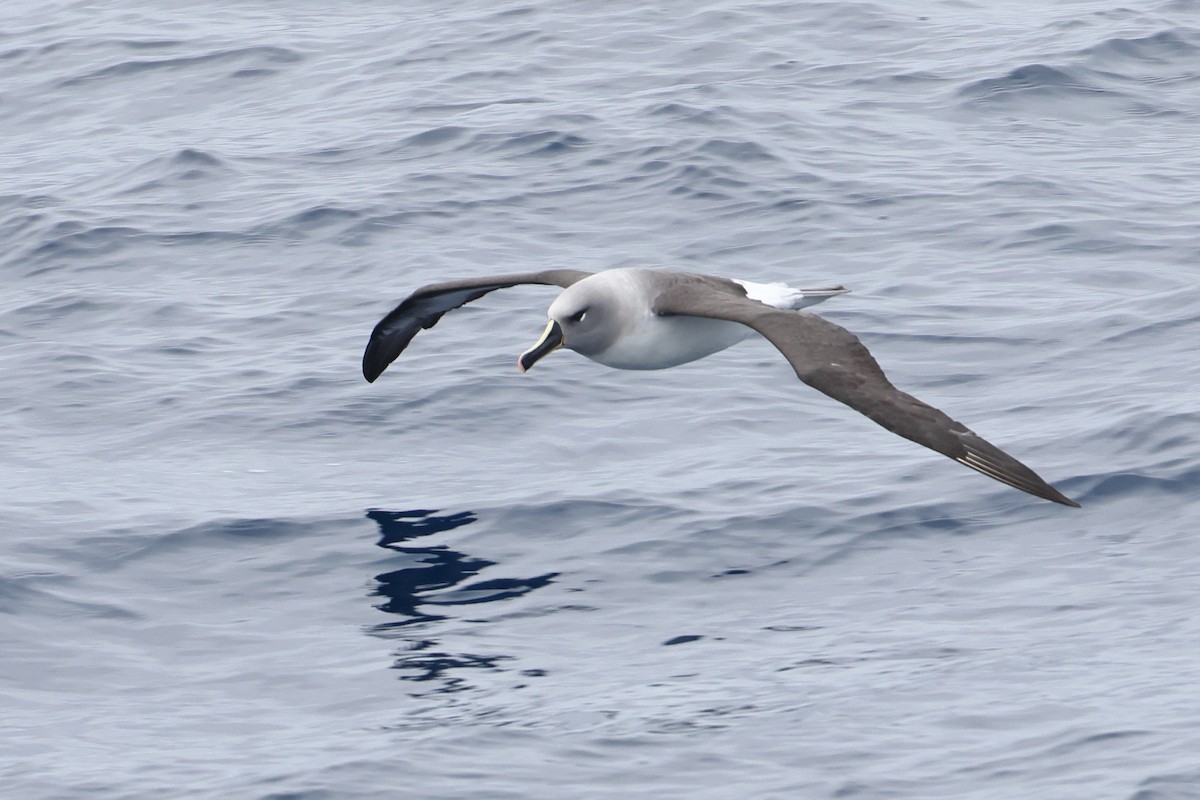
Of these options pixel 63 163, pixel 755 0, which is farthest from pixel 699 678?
pixel 755 0

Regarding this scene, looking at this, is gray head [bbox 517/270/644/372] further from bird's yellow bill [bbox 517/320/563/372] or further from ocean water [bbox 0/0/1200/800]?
ocean water [bbox 0/0/1200/800]

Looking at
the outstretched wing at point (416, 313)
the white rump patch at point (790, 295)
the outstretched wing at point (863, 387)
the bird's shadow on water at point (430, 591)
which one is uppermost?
the outstretched wing at point (863, 387)

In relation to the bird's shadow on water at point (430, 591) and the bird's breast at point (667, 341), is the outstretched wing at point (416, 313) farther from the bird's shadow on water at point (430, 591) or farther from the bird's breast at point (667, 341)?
the bird's shadow on water at point (430, 591)

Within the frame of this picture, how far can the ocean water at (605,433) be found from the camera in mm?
10250

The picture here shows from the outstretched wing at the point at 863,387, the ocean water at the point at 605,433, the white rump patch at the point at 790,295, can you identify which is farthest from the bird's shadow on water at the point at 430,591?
the white rump patch at the point at 790,295

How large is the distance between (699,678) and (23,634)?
13.9 feet

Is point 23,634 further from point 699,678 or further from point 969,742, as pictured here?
point 969,742

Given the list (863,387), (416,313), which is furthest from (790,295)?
(416,313)

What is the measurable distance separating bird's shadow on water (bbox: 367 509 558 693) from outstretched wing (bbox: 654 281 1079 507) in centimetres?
217

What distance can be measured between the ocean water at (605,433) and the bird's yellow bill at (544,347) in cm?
143

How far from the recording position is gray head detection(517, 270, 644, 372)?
12508 mm

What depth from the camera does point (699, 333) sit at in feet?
43.6

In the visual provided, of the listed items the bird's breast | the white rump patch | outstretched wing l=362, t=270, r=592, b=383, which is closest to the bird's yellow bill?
the bird's breast

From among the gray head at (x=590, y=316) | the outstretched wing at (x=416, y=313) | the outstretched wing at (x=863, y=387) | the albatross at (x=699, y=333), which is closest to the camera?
the outstretched wing at (x=863, y=387)
